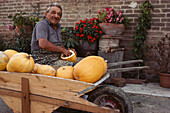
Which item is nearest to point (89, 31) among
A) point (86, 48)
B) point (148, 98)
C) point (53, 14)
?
point (86, 48)

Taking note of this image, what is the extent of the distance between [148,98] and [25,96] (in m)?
2.47

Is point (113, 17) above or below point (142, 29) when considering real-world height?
above

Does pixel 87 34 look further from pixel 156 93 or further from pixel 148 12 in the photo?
pixel 156 93

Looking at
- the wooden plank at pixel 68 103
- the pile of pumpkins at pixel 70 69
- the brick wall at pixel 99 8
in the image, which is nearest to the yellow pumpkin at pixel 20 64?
the pile of pumpkins at pixel 70 69

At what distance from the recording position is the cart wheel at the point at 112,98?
152 centimetres

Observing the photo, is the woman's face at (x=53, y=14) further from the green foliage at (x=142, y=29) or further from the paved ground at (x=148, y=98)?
the green foliage at (x=142, y=29)

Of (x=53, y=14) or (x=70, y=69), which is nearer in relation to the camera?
(x=70, y=69)

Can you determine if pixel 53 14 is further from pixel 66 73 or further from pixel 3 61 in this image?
pixel 66 73

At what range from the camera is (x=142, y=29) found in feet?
13.5

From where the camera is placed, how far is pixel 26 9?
5.30 metres

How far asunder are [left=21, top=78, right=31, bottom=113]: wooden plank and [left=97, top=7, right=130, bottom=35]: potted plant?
9.20 feet

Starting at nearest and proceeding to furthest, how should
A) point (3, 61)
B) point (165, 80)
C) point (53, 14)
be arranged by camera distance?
point (3, 61) → point (53, 14) → point (165, 80)

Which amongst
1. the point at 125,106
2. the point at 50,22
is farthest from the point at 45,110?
the point at 50,22

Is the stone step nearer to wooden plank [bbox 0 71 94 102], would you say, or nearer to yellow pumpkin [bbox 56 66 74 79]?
yellow pumpkin [bbox 56 66 74 79]
